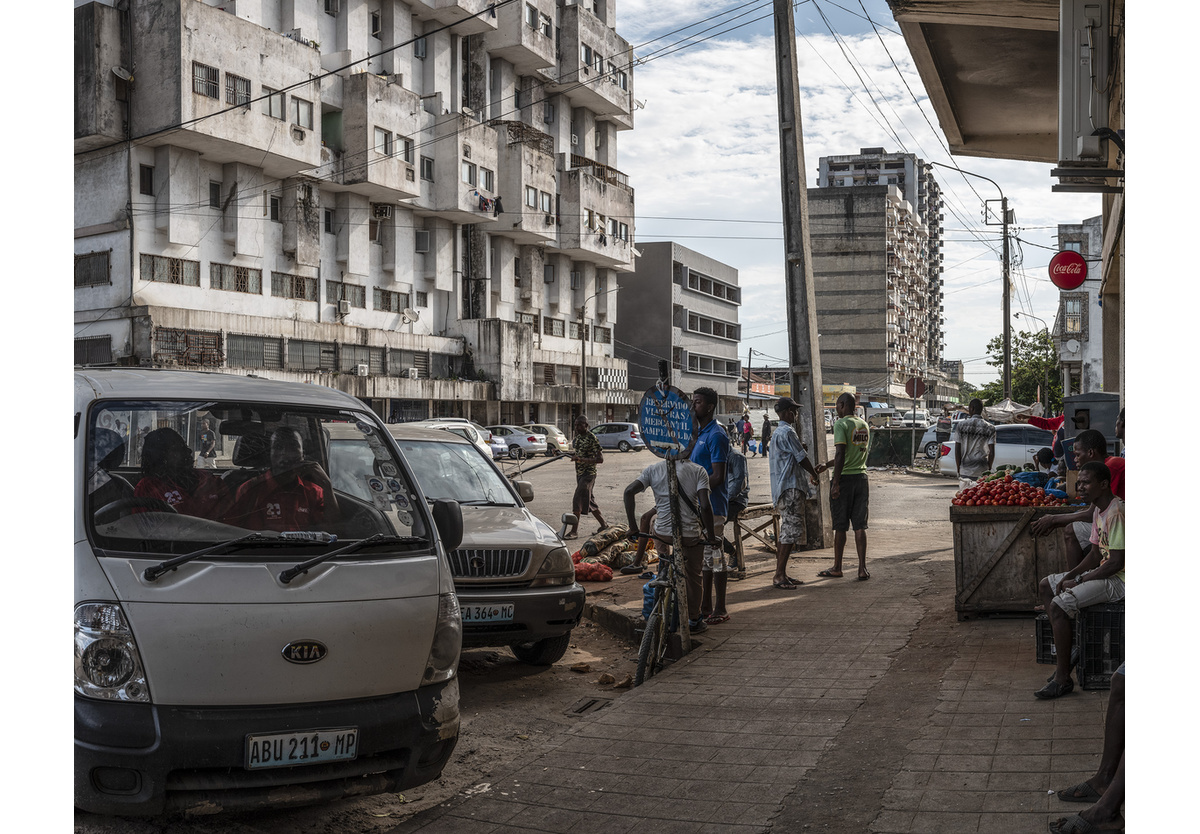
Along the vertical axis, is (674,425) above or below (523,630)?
above

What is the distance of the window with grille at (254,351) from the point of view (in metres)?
35.2

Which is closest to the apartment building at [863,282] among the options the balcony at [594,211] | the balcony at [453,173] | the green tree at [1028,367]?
the green tree at [1028,367]

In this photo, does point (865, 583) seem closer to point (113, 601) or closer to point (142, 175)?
point (113, 601)

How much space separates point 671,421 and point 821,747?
2.62 m

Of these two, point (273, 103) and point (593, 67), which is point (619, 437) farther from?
point (593, 67)

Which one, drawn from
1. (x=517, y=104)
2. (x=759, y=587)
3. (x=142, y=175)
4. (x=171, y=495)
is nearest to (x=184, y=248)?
(x=142, y=175)

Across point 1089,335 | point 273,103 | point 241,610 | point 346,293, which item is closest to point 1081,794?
point 241,610

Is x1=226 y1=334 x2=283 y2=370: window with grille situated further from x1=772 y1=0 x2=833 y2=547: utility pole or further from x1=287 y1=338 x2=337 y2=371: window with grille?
x1=772 y1=0 x2=833 y2=547: utility pole

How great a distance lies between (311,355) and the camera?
129 feet

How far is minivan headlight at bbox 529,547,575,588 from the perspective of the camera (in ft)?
22.6

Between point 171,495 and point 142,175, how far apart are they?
32472mm

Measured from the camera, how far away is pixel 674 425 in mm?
7039

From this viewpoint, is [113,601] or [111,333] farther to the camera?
[111,333]

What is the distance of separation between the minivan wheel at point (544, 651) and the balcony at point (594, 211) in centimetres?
4921
